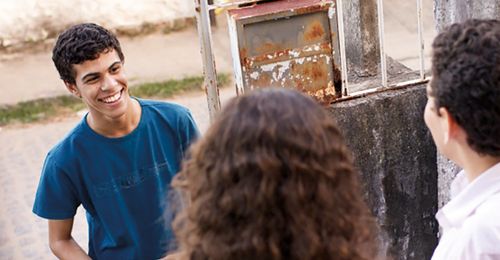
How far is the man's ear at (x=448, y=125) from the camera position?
171cm

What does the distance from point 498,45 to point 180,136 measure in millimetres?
1137

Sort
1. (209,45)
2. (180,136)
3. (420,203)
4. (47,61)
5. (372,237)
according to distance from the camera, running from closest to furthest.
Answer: (372,237) → (180,136) → (209,45) → (420,203) → (47,61)

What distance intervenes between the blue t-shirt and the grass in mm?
6324

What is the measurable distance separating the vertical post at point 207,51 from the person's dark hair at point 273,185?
4.67ft

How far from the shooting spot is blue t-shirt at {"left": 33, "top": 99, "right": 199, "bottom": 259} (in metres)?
2.33

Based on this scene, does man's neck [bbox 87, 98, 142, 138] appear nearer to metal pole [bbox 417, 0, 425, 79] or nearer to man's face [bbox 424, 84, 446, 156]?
man's face [bbox 424, 84, 446, 156]

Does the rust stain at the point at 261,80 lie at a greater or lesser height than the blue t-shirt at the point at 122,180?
greater

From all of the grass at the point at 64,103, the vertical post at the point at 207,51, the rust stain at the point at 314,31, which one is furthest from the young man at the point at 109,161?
the grass at the point at 64,103

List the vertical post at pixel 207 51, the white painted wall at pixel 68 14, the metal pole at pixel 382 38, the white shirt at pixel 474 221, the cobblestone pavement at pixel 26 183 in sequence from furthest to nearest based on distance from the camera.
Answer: the white painted wall at pixel 68 14, the cobblestone pavement at pixel 26 183, the metal pole at pixel 382 38, the vertical post at pixel 207 51, the white shirt at pixel 474 221

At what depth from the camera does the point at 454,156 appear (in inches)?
70.5

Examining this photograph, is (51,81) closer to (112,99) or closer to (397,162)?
(397,162)

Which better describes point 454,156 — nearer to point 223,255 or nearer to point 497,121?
A: point 497,121

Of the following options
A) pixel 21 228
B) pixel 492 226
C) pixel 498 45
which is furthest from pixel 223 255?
pixel 21 228

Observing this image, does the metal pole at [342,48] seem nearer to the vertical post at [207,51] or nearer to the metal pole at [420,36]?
the metal pole at [420,36]
